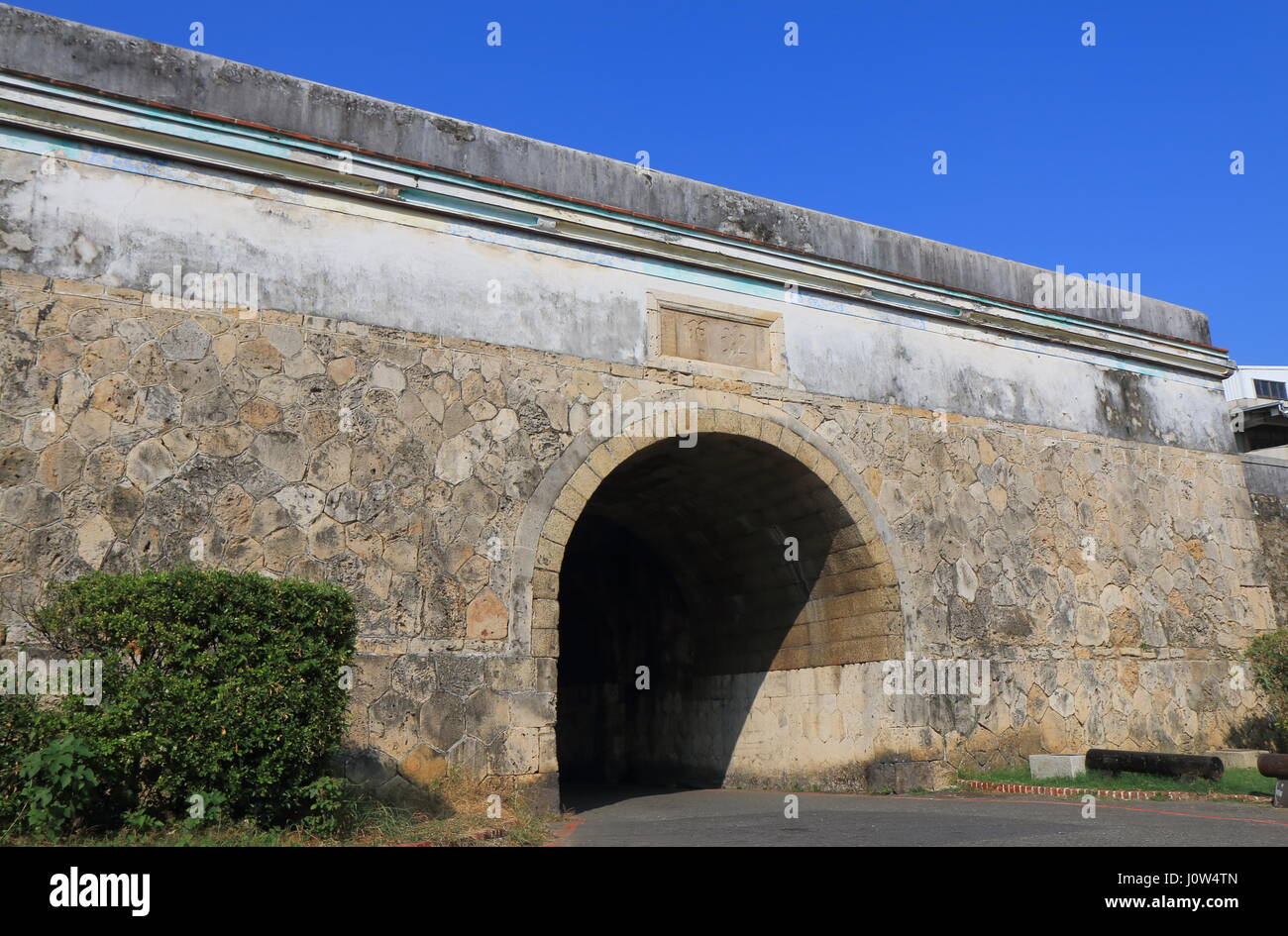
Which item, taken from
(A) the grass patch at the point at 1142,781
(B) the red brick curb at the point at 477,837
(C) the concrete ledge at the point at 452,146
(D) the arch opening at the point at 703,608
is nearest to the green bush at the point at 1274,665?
(A) the grass patch at the point at 1142,781

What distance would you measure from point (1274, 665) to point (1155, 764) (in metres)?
2.00

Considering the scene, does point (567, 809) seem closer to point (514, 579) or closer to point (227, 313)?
point (514, 579)

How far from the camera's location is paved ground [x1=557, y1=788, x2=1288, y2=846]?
6.32 meters

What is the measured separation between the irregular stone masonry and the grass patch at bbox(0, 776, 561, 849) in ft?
0.74

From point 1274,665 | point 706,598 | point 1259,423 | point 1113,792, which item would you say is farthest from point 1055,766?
point 1259,423

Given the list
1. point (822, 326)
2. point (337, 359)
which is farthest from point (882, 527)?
point (337, 359)

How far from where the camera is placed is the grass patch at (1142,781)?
9156 mm

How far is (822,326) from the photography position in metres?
10.4

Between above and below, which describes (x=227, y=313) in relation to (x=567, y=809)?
above

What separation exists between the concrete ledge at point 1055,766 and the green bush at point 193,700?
665 cm

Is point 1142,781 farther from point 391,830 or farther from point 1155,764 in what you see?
point 391,830

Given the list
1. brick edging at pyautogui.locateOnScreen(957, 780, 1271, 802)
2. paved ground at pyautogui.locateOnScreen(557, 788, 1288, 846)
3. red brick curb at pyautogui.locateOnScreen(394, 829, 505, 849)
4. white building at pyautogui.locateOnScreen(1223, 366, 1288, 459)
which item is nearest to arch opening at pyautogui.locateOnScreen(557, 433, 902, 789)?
brick edging at pyautogui.locateOnScreen(957, 780, 1271, 802)

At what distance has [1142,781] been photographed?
945 cm

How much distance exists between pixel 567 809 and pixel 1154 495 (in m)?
7.43
